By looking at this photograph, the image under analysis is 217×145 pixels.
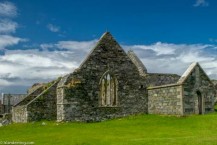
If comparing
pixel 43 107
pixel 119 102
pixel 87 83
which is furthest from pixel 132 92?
pixel 43 107


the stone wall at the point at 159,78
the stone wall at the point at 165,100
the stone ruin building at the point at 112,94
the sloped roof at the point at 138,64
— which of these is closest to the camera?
the stone wall at the point at 165,100

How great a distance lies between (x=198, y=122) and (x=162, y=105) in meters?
5.72

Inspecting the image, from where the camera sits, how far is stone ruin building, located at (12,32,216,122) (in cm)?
2930

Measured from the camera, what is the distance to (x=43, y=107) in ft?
103

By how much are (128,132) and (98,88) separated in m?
8.13

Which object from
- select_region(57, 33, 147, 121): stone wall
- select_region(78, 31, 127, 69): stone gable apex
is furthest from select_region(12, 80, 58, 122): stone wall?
select_region(78, 31, 127, 69): stone gable apex

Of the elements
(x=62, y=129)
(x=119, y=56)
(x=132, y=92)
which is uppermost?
(x=119, y=56)

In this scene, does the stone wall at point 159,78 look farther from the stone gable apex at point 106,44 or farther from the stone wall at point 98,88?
the stone gable apex at point 106,44

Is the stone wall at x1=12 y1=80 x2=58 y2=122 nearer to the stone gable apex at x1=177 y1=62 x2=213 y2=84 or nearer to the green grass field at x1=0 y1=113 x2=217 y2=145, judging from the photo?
the green grass field at x1=0 y1=113 x2=217 y2=145

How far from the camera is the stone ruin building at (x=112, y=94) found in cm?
2930

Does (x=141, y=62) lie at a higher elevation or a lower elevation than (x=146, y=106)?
higher

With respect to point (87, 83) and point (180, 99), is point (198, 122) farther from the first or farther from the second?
point (87, 83)

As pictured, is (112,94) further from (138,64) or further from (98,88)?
(138,64)

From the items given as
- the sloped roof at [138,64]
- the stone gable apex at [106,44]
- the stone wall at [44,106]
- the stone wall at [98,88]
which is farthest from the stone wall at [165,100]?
the stone wall at [44,106]
